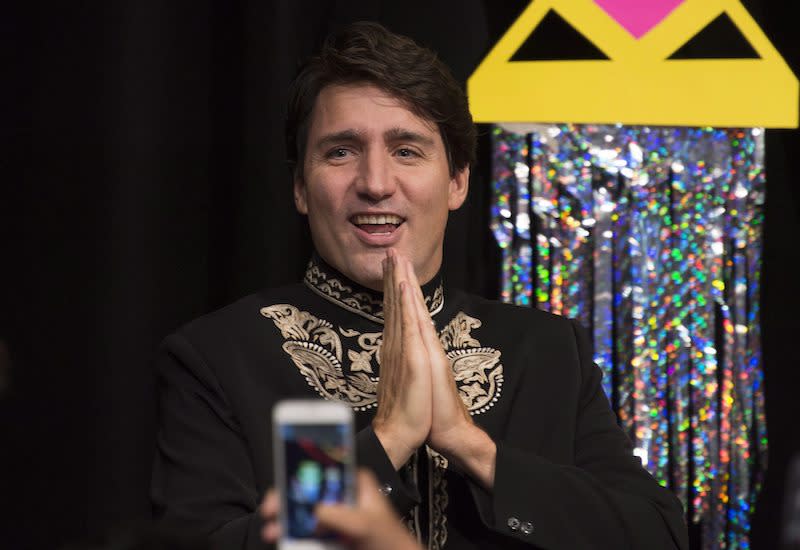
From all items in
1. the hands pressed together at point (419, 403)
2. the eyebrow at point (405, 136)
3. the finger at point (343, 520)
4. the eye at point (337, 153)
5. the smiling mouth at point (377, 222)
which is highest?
the eyebrow at point (405, 136)

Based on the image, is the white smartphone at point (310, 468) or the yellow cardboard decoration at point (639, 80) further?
the yellow cardboard decoration at point (639, 80)

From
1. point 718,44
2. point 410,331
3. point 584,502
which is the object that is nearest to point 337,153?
point 410,331

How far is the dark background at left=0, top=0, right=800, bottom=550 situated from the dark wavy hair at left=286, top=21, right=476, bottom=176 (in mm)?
360

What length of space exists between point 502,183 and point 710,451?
0.69 m

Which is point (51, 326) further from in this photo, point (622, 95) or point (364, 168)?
point (622, 95)

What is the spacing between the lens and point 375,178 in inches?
72.8

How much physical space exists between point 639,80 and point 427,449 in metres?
1.03

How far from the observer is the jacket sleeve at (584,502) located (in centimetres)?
162

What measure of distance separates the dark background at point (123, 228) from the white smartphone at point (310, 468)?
1408 millimetres

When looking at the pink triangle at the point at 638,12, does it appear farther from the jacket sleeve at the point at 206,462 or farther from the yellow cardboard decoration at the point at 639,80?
the jacket sleeve at the point at 206,462

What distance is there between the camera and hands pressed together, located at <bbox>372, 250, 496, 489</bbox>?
5.16 ft

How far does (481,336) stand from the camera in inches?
79.0

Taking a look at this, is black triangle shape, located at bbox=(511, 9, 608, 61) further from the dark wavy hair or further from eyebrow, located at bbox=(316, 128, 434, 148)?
eyebrow, located at bbox=(316, 128, 434, 148)

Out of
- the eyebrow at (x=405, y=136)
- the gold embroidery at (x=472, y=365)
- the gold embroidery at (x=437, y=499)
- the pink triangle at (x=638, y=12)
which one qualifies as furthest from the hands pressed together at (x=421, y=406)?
the pink triangle at (x=638, y=12)
